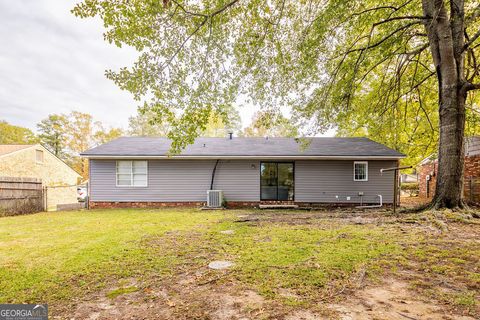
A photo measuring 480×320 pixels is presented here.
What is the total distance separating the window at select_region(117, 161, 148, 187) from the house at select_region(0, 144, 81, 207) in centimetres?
1037

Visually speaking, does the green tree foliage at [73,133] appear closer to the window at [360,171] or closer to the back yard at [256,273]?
the back yard at [256,273]

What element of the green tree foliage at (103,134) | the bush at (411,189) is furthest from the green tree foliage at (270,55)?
the green tree foliage at (103,134)

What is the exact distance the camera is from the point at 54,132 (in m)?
26.9

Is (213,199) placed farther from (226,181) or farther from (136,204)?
(136,204)

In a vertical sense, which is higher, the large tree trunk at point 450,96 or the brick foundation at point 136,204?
the large tree trunk at point 450,96

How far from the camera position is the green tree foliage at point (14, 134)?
29.5 m

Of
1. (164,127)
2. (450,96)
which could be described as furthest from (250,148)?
(164,127)

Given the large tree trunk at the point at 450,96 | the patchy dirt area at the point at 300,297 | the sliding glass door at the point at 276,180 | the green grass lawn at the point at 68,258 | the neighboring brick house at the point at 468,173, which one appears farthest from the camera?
the sliding glass door at the point at 276,180

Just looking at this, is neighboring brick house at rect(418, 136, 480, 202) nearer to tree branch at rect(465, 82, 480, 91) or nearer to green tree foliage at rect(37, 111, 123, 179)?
tree branch at rect(465, 82, 480, 91)

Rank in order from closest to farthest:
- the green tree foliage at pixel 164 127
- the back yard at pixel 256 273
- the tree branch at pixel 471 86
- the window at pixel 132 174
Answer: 1. the back yard at pixel 256 273
2. the tree branch at pixel 471 86
3. the window at pixel 132 174
4. the green tree foliage at pixel 164 127

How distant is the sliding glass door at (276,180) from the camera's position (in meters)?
11.2

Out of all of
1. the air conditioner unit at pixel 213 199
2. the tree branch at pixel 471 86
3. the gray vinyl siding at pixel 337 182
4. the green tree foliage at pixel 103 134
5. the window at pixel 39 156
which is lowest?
the air conditioner unit at pixel 213 199

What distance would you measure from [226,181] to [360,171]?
21.2 ft

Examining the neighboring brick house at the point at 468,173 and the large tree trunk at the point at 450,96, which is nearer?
the large tree trunk at the point at 450,96
